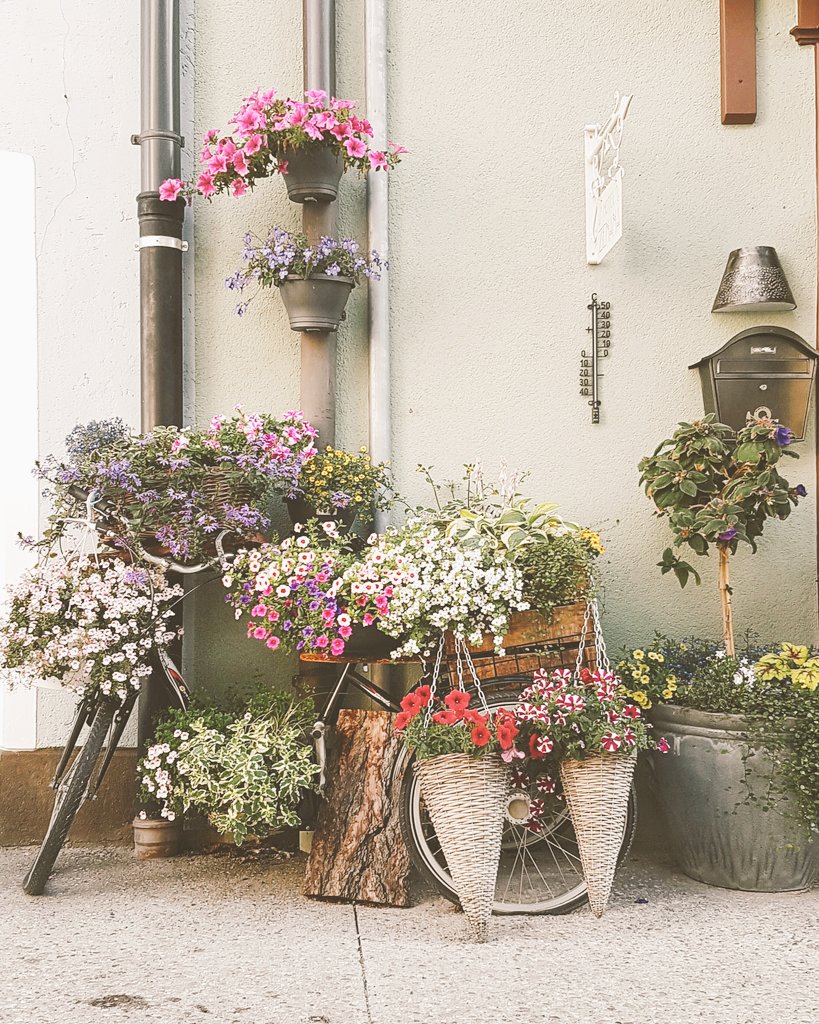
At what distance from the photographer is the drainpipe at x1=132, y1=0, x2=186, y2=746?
435cm

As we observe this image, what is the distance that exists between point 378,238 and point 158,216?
958 mm

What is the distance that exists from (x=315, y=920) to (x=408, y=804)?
0.52 meters

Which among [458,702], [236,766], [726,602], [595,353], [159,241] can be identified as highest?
[159,241]

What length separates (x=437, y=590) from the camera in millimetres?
3580

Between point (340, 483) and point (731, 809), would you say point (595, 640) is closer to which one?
point (731, 809)

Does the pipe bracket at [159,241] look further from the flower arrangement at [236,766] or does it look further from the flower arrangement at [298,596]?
the flower arrangement at [236,766]

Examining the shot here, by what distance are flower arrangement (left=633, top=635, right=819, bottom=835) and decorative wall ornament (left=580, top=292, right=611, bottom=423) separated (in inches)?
46.0

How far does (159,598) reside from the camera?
3.82 m

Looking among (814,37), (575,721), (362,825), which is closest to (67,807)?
(362,825)

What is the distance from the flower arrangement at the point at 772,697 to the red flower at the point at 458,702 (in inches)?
36.9

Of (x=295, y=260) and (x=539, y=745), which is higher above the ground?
(x=295, y=260)

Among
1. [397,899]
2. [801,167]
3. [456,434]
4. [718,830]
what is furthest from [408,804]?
[801,167]

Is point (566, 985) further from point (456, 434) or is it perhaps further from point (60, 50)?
point (60, 50)

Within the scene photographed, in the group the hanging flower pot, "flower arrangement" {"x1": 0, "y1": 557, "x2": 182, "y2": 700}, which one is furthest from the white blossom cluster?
the hanging flower pot
